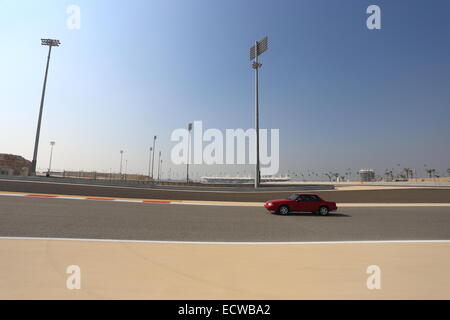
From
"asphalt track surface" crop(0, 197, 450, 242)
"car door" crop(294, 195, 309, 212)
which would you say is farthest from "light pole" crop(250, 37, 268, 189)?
"asphalt track surface" crop(0, 197, 450, 242)

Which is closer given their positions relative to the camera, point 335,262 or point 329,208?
point 335,262

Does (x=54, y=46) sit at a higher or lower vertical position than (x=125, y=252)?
higher

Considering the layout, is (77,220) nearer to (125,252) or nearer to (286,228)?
(125,252)

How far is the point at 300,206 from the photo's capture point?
1249 centimetres

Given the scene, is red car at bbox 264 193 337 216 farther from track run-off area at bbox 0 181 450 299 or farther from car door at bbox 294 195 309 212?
track run-off area at bbox 0 181 450 299

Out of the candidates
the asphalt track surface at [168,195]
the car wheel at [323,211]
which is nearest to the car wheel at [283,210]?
the car wheel at [323,211]

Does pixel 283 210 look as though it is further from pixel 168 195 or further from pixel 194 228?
pixel 168 195

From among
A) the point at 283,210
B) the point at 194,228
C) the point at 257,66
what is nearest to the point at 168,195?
the point at 283,210

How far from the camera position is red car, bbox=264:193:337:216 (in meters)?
12.3

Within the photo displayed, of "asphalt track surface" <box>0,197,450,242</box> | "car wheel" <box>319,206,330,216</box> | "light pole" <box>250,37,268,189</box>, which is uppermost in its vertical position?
"light pole" <box>250,37,268,189</box>

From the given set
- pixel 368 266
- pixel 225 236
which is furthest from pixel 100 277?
pixel 368 266

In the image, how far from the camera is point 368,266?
4.59 m

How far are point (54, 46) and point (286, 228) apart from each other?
45.6 meters
